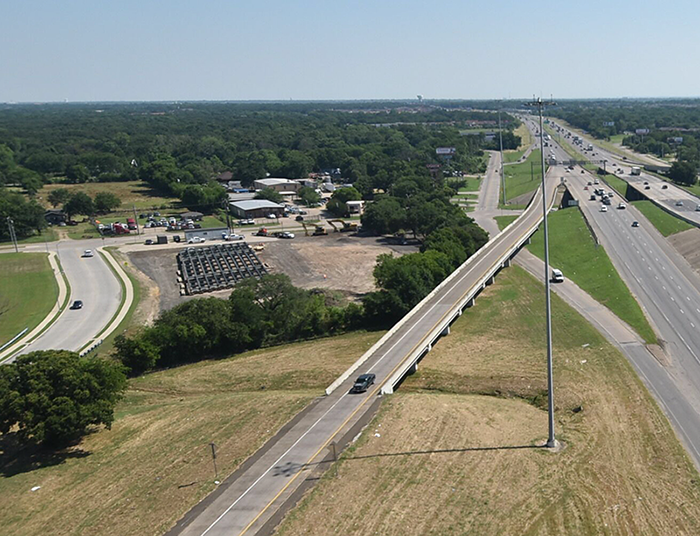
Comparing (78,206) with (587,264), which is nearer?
(587,264)

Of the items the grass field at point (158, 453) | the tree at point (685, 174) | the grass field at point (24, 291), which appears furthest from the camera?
the tree at point (685, 174)

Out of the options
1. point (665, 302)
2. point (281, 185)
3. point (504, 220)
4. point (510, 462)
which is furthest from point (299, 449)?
point (281, 185)

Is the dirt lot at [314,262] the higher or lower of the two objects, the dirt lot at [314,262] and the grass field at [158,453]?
the lower

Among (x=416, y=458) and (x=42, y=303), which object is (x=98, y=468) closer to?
(x=416, y=458)

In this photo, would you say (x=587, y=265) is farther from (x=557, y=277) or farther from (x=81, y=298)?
(x=81, y=298)

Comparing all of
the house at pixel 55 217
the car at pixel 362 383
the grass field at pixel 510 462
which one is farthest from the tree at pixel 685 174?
the house at pixel 55 217

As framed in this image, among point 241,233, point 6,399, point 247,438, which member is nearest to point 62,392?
Result: point 6,399

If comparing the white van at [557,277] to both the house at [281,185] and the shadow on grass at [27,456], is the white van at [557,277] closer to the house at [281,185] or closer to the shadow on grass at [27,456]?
the shadow on grass at [27,456]
